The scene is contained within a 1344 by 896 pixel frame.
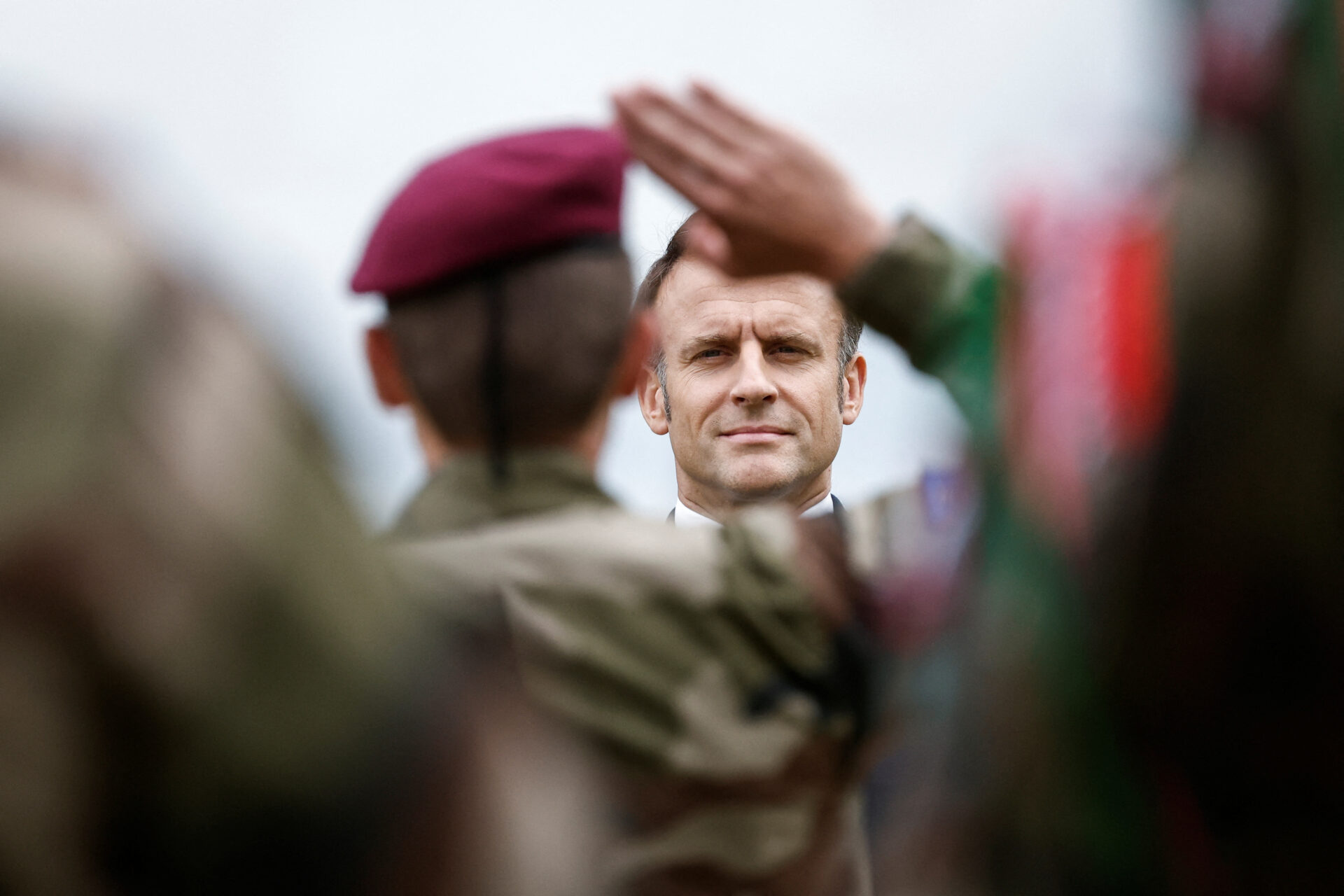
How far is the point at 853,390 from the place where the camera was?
2754mm

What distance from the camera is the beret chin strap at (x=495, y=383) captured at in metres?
1.30

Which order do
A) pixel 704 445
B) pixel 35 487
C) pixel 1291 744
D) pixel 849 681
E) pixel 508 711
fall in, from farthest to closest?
pixel 704 445 → pixel 849 681 → pixel 508 711 → pixel 1291 744 → pixel 35 487

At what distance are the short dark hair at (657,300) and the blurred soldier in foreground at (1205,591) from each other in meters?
1.49

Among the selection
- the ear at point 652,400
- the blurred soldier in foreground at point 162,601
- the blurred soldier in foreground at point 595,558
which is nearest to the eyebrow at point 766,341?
the ear at point 652,400

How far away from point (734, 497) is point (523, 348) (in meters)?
1.33

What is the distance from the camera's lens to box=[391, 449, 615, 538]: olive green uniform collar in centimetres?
131

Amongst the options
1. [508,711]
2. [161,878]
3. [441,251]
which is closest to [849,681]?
[508,711]

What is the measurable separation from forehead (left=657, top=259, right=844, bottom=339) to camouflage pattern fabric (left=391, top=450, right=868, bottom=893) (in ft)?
4.20

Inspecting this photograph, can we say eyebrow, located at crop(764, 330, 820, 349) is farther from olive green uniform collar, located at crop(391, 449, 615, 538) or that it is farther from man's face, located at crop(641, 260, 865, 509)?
olive green uniform collar, located at crop(391, 449, 615, 538)

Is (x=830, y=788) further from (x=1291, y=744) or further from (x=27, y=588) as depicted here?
(x=27, y=588)

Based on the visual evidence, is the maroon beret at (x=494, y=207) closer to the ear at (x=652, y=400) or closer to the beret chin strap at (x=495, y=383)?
the beret chin strap at (x=495, y=383)

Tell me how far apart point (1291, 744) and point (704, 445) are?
1802 mm

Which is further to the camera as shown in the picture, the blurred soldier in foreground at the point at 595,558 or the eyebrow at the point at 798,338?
the eyebrow at the point at 798,338

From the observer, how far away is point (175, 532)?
0.60 metres
